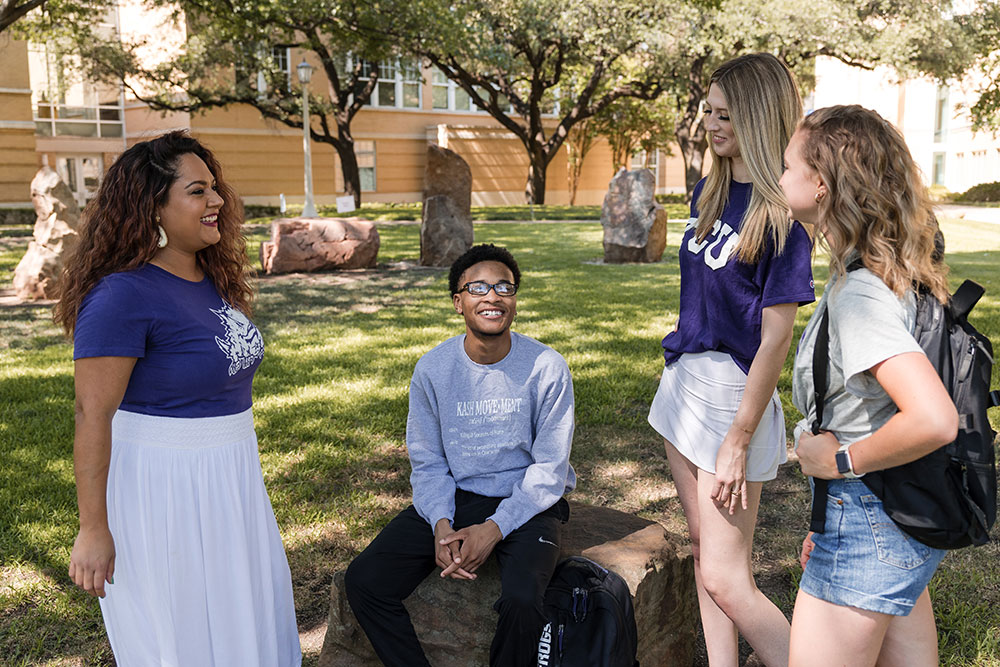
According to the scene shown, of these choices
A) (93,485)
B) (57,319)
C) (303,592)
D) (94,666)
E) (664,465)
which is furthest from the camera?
(664,465)

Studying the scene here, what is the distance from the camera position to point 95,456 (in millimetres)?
2150

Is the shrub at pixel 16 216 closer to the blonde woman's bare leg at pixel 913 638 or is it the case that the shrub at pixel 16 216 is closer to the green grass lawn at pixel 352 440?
the green grass lawn at pixel 352 440

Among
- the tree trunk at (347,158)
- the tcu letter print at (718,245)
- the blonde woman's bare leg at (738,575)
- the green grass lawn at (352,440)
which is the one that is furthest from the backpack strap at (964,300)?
the tree trunk at (347,158)

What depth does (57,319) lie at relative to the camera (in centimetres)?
248

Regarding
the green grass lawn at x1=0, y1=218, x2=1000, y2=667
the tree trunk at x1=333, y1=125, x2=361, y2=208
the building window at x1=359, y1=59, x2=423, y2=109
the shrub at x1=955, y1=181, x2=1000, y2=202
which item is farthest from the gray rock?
the shrub at x1=955, y1=181, x2=1000, y2=202

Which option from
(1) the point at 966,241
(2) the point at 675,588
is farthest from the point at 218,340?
(1) the point at 966,241

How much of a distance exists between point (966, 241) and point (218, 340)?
17.1 metres

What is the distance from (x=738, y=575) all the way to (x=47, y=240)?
30.4ft

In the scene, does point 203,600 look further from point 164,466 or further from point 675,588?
point 675,588

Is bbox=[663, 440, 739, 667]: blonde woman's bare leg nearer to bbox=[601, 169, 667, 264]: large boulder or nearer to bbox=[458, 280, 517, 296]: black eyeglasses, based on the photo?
bbox=[458, 280, 517, 296]: black eyeglasses

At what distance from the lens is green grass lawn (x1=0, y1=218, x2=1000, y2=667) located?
3389 mm

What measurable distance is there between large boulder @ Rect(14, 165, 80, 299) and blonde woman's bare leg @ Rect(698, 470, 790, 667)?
895 centimetres

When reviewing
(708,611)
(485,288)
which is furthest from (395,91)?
(708,611)

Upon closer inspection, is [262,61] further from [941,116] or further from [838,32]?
[941,116]
